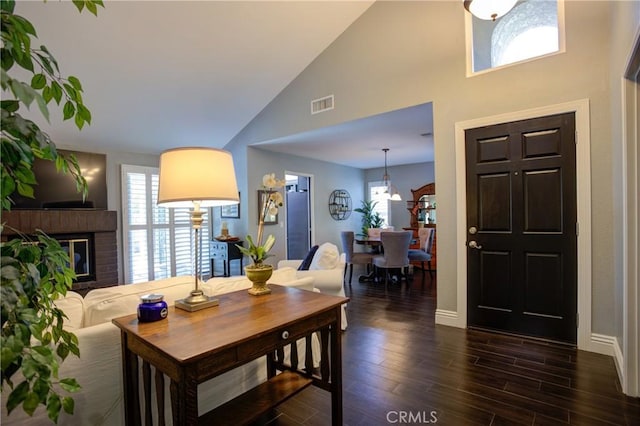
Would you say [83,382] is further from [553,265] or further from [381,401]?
[553,265]

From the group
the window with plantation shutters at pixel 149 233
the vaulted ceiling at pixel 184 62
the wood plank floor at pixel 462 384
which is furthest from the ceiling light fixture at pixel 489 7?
the window with plantation shutters at pixel 149 233

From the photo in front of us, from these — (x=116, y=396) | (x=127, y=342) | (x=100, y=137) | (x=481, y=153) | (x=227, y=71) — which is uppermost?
(x=227, y=71)

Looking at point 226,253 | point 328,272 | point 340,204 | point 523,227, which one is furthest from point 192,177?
point 340,204

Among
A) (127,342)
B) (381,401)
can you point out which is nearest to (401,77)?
(381,401)

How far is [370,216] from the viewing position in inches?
327

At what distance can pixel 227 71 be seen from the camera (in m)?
4.32

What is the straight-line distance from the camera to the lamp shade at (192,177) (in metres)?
1.54

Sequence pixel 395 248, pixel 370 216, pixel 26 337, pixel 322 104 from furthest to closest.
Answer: pixel 370 216 < pixel 395 248 < pixel 322 104 < pixel 26 337

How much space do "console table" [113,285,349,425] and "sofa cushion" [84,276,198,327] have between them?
0.77ft

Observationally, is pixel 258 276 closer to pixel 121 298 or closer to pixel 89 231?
pixel 121 298

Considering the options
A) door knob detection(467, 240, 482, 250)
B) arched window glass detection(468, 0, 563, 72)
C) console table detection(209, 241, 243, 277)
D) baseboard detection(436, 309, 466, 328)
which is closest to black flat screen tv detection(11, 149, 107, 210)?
console table detection(209, 241, 243, 277)

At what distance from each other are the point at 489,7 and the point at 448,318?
2.86 m

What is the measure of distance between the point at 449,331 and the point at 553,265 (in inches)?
45.1

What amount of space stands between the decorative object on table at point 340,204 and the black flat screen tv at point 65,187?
444cm
